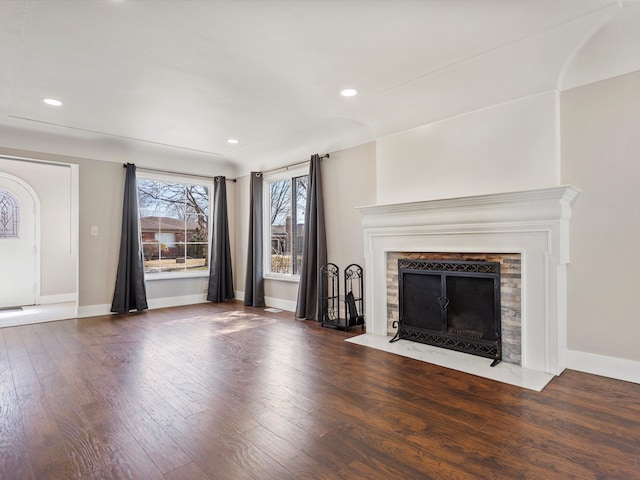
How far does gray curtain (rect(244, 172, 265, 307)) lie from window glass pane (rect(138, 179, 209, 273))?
3.53 ft

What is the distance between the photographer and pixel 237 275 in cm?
660

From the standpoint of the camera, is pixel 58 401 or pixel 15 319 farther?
pixel 15 319

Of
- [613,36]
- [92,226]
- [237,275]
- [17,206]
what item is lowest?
[237,275]

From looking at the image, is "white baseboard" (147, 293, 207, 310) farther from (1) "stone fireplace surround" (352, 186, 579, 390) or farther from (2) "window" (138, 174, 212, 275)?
(1) "stone fireplace surround" (352, 186, 579, 390)

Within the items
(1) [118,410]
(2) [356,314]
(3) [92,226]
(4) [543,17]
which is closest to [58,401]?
(1) [118,410]

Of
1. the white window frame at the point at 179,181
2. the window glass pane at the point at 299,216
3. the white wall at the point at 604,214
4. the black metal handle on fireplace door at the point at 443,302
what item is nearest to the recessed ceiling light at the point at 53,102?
the white window frame at the point at 179,181

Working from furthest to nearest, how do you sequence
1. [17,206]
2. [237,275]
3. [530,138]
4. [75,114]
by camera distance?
[237,275] → [17,206] → [75,114] → [530,138]

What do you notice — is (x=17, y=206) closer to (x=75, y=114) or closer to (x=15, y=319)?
(x=15, y=319)

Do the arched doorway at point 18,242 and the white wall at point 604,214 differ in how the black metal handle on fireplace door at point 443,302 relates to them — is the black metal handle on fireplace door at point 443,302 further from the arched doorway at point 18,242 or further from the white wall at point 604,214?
the arched doorway at point 18,242

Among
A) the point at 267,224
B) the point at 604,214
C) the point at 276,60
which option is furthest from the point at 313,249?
the point at 604,214

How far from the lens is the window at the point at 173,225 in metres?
5.79

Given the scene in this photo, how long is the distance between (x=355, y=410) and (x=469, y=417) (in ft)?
2.20

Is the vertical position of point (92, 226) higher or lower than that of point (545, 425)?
higher

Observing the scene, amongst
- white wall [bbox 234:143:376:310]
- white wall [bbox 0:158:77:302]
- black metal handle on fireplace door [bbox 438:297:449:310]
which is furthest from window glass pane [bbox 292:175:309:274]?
white wall [bbox 0:158:77:302]
